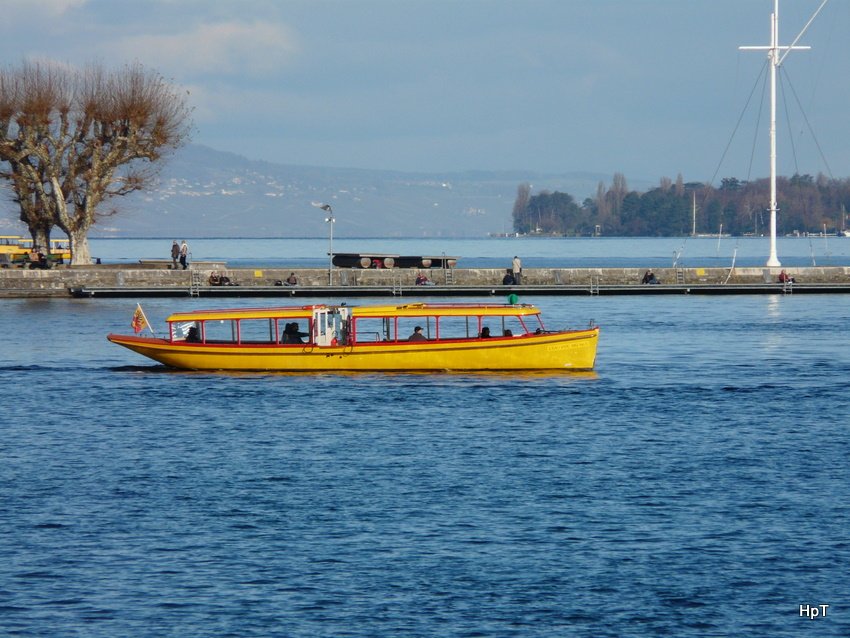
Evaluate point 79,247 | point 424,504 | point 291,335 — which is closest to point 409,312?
point 291,335

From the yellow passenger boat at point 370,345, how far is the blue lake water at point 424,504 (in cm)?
73

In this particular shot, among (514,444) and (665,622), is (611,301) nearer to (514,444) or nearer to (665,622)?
(514,444)

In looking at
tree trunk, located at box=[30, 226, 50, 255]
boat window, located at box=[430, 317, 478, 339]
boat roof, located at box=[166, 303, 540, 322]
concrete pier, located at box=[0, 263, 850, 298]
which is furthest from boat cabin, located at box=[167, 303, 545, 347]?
tree trunk, located at box=[30, 226, 50, 255]

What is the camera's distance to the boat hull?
163 ft

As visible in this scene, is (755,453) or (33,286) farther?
(33,286)

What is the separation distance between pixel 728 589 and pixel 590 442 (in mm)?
14214

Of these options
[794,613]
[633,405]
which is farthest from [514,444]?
[794,613]

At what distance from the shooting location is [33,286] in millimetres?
99500

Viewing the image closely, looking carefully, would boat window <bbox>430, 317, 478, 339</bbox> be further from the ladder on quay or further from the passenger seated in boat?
the ladder on quay

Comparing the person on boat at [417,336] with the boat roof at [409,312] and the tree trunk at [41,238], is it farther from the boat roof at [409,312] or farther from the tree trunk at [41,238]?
the tree trunk at [41,238]

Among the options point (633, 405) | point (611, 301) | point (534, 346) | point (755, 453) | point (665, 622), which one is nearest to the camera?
point (665, 622)

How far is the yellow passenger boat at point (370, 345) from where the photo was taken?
161 feet

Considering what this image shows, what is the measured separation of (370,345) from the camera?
50.5 meters

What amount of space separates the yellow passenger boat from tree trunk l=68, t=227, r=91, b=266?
173 ft
